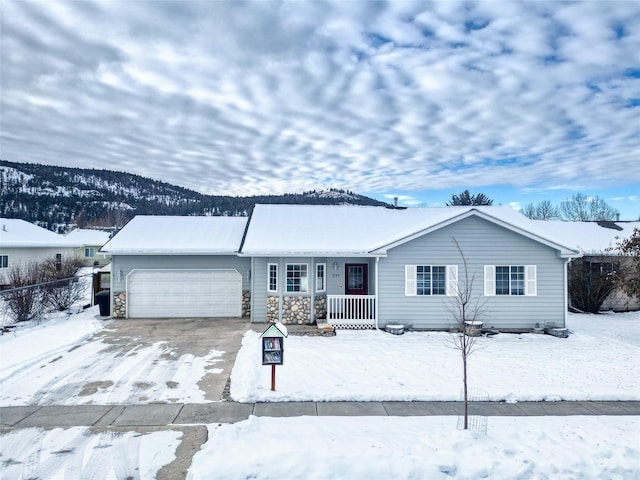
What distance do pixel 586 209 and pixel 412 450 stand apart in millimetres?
57372

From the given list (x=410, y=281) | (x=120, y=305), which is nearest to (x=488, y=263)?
(x=410, y=281)

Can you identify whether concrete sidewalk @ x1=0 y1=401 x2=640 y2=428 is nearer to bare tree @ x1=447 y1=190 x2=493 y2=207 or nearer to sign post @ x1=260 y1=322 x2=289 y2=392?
sign post @ x1=260 y1=322 x2=289 y2=392

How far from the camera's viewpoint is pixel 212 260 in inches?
570

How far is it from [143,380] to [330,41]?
10.7m

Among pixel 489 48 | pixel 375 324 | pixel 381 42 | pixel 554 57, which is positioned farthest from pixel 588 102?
pixel 375 324

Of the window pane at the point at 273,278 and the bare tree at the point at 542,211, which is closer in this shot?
the window pane at the point at 273,278

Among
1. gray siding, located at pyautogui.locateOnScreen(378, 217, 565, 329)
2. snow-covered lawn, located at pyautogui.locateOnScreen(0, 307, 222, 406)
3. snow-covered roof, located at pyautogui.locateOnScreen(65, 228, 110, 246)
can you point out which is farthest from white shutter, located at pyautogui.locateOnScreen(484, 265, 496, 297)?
snow-covered roof, located at pyautogui.locateOnScreen(65, 228, 110, 246)

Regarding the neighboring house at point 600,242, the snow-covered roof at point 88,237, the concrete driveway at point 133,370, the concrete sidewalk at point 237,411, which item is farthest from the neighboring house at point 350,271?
the snow-covered roof at point 88,237

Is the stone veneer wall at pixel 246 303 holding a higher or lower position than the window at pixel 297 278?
lower

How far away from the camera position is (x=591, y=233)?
19609mm

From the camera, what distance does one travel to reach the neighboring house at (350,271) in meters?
12.5

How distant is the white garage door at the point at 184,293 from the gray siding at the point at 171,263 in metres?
0.17

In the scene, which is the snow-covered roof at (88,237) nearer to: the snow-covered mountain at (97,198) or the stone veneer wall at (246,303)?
the snow-covered mountain at (97,198)

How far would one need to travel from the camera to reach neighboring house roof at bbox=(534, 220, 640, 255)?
17.7m
